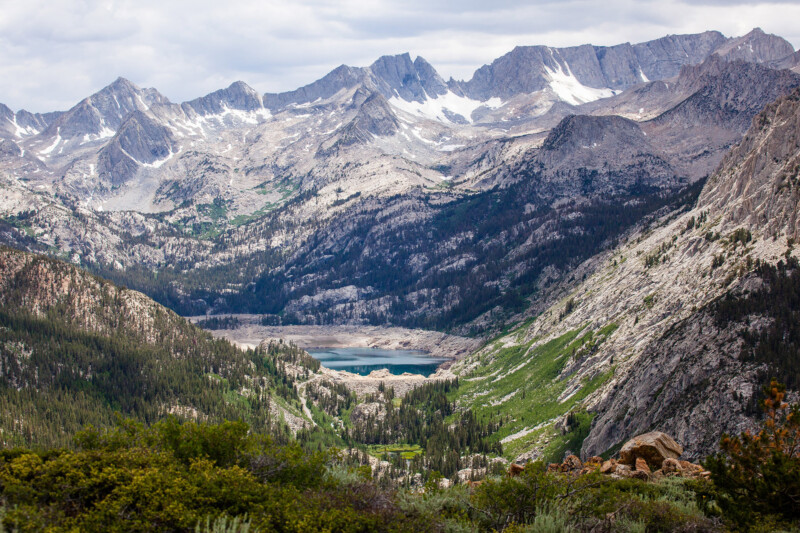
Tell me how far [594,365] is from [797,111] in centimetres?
7060

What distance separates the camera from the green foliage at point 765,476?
28547 mm

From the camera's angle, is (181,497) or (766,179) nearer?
(181,497)

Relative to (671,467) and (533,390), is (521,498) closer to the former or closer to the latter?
(671,467)

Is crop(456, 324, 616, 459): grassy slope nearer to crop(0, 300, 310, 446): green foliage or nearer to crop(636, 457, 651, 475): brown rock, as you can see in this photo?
crop(636, 457, 651, 475): brown rock

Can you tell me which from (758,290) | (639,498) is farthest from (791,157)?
(639,498)

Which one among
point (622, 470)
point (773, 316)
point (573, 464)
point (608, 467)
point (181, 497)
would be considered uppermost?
point (773, 316)

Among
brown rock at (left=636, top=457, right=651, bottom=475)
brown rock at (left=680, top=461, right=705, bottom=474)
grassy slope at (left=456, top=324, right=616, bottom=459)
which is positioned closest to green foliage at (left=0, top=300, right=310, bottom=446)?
grassy slope at (left=456, top=324, right=616, bottom=459)

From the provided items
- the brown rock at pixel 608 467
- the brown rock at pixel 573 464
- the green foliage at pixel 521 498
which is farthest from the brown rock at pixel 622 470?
the green foliage at pixel 521 498

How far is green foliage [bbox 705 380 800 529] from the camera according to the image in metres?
28.5

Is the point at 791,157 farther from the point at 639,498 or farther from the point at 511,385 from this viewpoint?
the point at 639,498

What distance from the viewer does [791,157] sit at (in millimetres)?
117062

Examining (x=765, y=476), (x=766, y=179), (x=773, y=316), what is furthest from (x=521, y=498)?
(x=766, y=179)

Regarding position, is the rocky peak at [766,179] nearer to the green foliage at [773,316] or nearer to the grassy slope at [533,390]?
the green foliage at [773,316]

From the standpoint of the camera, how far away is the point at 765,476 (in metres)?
29.1
